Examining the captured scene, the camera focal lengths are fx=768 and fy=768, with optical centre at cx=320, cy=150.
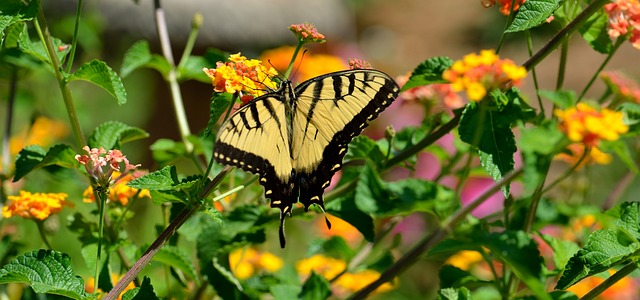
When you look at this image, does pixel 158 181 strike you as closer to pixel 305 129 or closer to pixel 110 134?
pixel 110 134

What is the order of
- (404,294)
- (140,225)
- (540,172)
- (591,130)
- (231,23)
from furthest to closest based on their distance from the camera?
1. (231,23)
2. (404,294)
3. (140,225)
4. (540,172)
5. (591,130)

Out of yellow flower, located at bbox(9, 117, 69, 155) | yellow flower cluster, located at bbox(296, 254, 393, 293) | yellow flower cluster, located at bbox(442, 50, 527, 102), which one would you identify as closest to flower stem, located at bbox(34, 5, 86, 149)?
yellow flower cluster, located at bbox(442, 50, 527, 102)

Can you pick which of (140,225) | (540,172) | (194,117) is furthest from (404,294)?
(194,117)

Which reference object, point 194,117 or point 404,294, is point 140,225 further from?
point 194,117

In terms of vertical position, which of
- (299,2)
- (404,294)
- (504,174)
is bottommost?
(404,294)

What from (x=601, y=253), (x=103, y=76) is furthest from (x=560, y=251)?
(x=103, y=76)

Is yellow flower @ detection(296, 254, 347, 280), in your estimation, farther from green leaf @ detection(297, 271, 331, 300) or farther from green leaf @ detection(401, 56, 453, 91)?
green leaf @ detection(401, 56, 453, 91)
